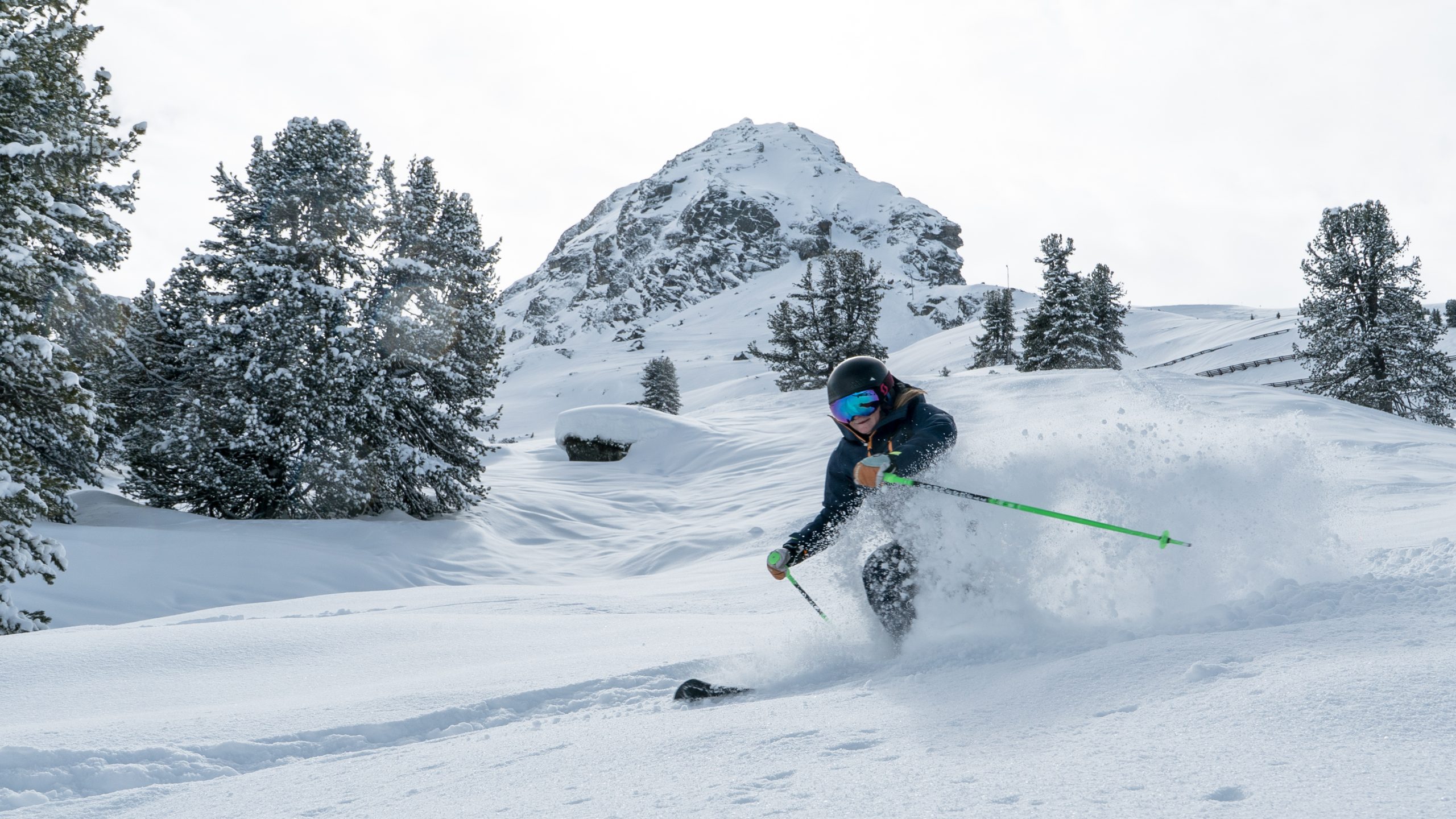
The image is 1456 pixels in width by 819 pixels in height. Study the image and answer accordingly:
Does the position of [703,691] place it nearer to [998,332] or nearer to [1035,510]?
[1035,510]

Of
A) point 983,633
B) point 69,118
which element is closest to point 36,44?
point 69,118

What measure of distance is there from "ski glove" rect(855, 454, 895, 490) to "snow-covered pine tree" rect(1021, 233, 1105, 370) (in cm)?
3418

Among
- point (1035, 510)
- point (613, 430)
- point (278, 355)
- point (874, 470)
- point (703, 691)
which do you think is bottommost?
point (703, 691)

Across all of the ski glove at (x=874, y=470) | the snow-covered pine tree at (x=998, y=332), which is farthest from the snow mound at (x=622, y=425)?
the snow-covered pine tree at (x=998, y=332)

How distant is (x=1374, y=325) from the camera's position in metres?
25.8

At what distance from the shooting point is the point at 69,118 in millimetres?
10531

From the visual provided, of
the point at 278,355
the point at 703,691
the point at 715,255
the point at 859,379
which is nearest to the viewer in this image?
the point at 703,691

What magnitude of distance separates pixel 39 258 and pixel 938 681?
1143 centimetres

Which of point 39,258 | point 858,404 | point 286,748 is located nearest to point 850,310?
point 39,258

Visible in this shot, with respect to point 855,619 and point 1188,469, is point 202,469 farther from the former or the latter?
point 1188,469

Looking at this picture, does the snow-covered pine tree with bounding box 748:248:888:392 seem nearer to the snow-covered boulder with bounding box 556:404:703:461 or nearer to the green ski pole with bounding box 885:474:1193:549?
the snow-covered boulder with bounding box 556:404:703:461

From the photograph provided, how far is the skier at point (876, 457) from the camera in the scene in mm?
4199

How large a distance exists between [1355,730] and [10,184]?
1286 centimetres

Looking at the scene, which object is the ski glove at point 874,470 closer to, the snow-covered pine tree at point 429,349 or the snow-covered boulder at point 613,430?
the snow-covered pine tree at point 429,349
